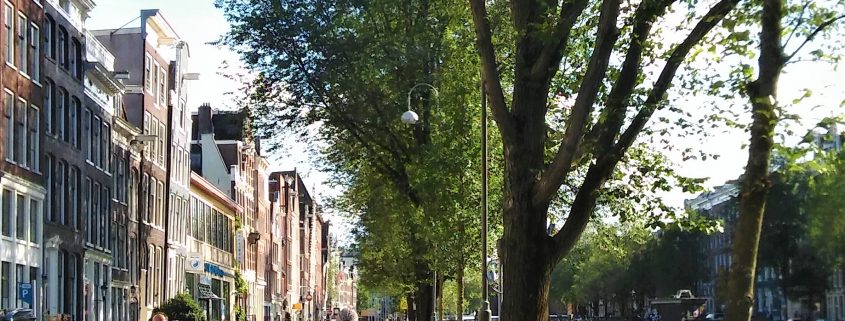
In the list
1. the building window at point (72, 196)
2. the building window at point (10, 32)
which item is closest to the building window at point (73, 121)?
the building window at point (72, 196)

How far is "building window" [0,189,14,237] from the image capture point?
1538 inches

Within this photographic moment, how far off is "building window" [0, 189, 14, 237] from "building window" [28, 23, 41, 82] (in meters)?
4.54

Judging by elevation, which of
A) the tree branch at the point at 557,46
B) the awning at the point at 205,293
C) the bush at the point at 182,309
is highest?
the tree branch at the point at 557,46

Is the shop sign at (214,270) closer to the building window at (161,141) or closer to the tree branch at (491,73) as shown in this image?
the building window at (161,141)

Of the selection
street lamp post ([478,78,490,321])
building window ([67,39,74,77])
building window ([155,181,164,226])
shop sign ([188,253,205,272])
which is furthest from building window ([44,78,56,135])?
shop sign ([188,253,205,272])

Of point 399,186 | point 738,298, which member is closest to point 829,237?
point 399,186

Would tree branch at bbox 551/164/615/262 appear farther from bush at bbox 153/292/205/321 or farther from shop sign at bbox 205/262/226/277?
shop sign at bbox 205/262/226/277

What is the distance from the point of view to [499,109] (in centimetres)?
1506

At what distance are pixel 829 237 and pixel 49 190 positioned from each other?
50.8 metres

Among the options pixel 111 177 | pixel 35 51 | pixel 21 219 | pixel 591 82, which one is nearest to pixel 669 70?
pixel 591 82

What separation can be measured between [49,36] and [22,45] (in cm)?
353

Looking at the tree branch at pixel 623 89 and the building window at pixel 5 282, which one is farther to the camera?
the building window at pixel 5 282

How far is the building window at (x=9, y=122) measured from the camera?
38.6m

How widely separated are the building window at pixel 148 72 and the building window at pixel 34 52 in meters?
15.3
